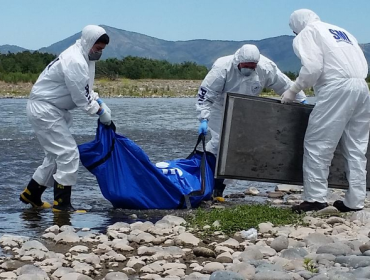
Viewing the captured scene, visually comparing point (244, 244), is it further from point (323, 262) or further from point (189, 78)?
point (189, 78)

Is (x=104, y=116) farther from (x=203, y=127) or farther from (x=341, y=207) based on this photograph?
(x=341, y=207)

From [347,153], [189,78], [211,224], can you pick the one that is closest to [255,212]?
[211,224]

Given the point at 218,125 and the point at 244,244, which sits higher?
the point at 218,125

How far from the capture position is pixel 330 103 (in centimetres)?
632

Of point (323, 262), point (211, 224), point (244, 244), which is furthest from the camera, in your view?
point (211, 224)

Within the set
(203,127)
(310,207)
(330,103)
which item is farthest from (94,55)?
(310,207)

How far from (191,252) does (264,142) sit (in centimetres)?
195

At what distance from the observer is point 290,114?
6.78m

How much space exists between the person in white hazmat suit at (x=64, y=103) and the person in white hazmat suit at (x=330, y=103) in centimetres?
179

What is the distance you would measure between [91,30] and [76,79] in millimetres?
485

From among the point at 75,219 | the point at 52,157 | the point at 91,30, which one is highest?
the point at 91,30

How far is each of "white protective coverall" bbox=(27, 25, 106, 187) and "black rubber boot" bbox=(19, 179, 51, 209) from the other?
0.91ft

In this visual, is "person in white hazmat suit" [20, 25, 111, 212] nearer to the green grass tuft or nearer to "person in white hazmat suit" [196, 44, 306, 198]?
"person in white hazmat suit" [196, 44, 306, 198]

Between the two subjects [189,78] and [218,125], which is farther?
[189,78]
